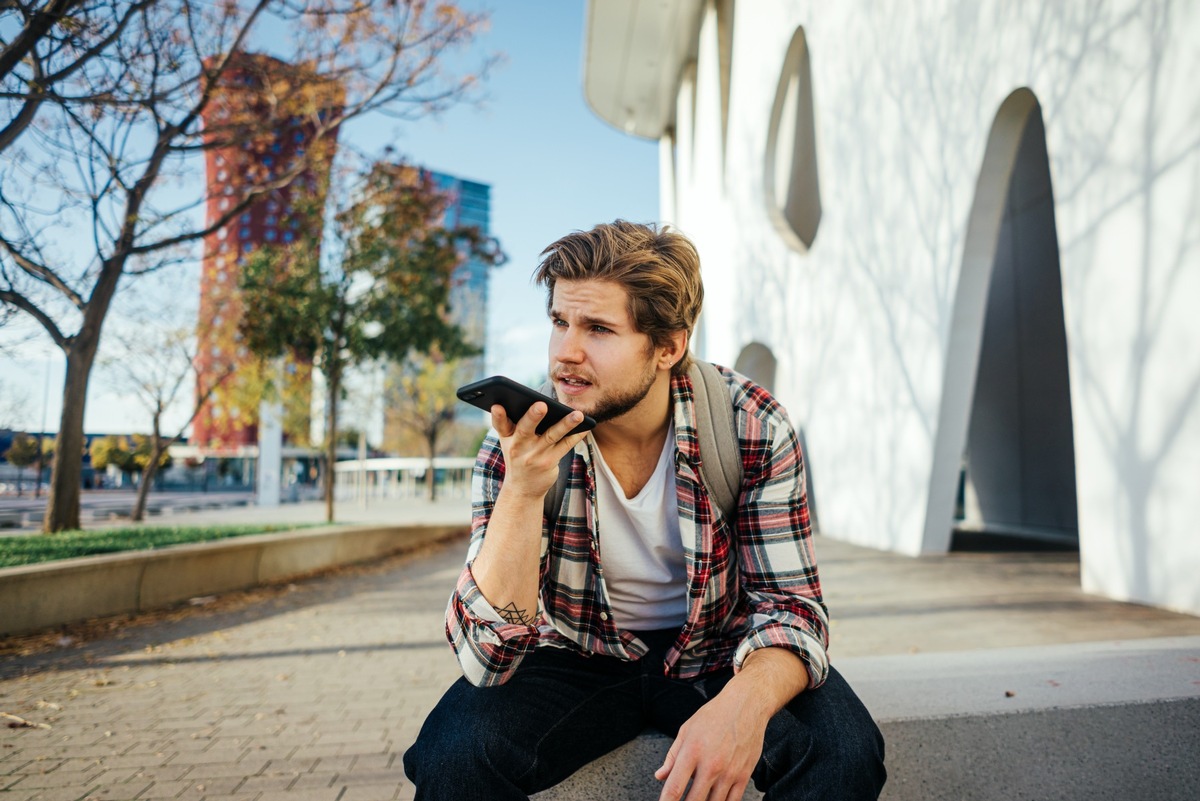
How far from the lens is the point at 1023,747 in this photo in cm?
211

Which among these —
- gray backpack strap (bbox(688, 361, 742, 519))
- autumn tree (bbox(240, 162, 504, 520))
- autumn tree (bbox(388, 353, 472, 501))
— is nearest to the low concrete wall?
autumn tree (bbox(240, 162, 504, 520))

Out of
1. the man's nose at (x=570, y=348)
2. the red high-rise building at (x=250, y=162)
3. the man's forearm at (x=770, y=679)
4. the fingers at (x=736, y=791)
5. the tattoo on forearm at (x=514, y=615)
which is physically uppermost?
the red high-rise building at (x=250, y=162)

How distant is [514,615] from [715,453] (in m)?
0.68

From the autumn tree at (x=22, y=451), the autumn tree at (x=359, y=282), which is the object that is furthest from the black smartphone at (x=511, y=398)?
the autumn tree at (x=22, y=451)

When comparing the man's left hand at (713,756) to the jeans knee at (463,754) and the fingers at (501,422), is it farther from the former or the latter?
the fingers at (501,422)

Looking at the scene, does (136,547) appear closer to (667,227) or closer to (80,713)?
(80,713)

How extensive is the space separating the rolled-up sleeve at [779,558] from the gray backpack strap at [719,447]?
40 millimetres

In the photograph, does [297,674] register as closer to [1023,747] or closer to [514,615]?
[514,615]

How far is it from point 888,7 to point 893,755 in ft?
36.3

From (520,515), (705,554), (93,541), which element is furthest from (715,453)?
(93,541)

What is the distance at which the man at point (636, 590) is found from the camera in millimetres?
1556

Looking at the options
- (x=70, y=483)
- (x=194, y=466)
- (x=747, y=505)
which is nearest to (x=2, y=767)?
(x=747, y=505)

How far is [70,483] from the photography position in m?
8.41

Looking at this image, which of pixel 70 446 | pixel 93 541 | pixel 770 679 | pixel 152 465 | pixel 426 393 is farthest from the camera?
pixel 426 393
